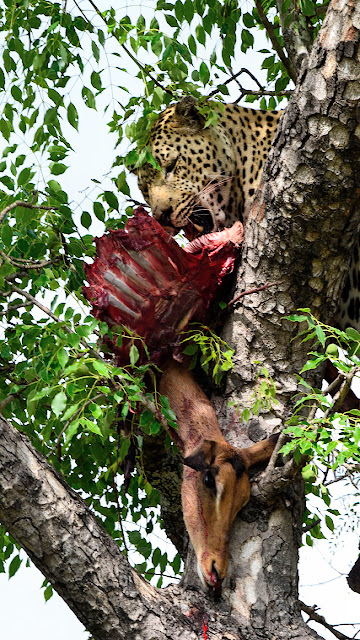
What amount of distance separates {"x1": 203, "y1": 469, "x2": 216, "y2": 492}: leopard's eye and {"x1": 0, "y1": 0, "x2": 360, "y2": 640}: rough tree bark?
199 millimetres

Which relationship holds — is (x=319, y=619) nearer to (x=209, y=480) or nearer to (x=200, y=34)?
(x=209, y=480)

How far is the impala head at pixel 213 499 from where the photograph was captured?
10.7 ft

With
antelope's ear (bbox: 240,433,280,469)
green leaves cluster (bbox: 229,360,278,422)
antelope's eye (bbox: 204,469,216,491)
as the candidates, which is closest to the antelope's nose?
antelope's eye (bbox: 204,469,216,491)

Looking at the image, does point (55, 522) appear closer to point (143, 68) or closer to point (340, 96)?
point (340, 96)

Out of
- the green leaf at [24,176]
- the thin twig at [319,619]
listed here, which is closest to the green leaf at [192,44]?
the green leaf at [24,176]

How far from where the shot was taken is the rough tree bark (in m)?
2.86

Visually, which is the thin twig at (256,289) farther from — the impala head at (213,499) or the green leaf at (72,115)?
the green leaf at (72,115)

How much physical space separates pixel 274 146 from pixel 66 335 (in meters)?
1.10

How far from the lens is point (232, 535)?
3395 millimetres

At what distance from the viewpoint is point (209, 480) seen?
10.8 feet

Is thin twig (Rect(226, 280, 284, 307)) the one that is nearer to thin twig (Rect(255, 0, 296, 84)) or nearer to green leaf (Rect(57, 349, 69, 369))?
green leaf (Rect(57, 349, 69, 369))

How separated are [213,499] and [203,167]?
80.7 inches

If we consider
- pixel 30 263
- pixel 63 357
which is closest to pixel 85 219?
pixel 30 263

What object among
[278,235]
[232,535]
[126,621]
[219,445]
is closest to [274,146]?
[278,235]
